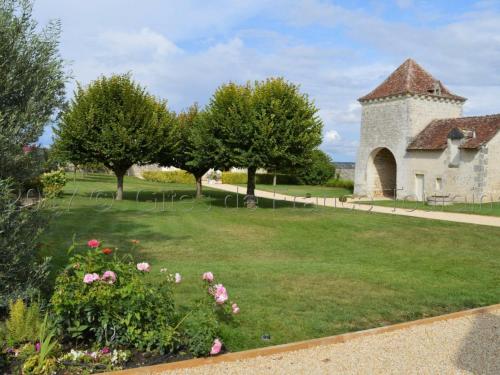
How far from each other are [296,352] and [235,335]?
0.83 metres

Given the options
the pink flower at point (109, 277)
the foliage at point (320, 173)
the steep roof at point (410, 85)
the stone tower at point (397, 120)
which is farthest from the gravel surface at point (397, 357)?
the foliage at point (320, 173)

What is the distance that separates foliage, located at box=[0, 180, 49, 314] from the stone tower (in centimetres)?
2671

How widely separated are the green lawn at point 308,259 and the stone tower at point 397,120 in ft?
34.4

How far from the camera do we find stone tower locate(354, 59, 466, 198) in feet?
97.6

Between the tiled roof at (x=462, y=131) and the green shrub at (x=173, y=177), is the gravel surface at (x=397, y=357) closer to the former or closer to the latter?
the tiled roof at (x=462, y=131)

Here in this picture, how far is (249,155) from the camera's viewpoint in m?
21.8

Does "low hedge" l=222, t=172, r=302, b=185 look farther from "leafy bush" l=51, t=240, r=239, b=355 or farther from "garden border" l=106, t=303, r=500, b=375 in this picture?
"leafy bush" l=51, t=240, r=239, b=355

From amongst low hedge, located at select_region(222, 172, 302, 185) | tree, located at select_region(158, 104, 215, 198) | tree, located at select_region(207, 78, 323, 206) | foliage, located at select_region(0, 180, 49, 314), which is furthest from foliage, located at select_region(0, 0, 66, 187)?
low hedge, located at select_region(222, 172, 302, 185)

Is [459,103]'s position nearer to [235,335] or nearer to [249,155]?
[249,155]

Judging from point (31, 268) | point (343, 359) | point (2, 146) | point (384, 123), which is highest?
point (384, 123)

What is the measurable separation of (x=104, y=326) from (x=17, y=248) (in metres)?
1.34

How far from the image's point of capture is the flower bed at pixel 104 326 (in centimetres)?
513

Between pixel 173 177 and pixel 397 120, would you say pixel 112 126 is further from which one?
pixel 173 177

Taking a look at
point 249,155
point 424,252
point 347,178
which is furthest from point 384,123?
point 424,252
